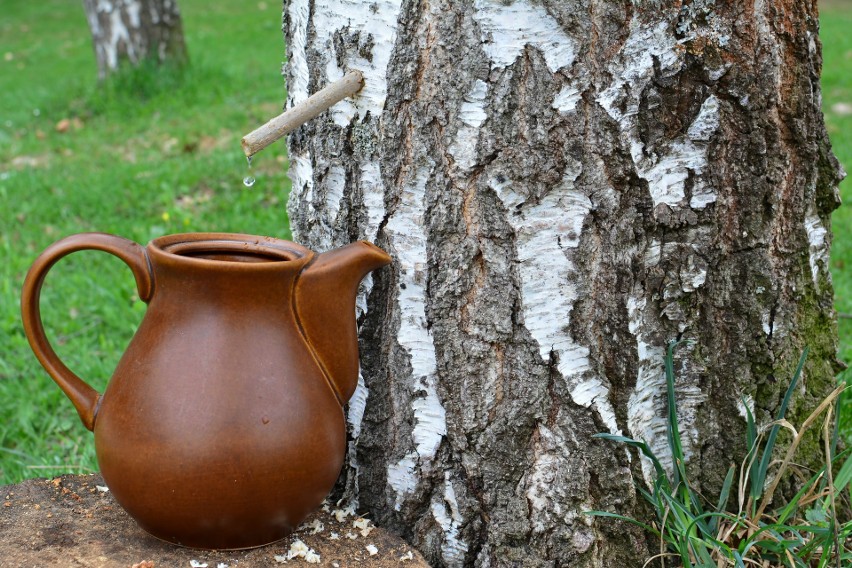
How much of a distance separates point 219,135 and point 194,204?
1325mm

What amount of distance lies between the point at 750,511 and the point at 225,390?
1.05 meters

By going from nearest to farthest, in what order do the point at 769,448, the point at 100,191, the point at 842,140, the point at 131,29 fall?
1. the point at 769,448
2. the point at 100,191
3. the point at 842,140
4. the point at 131,29

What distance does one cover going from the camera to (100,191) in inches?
194

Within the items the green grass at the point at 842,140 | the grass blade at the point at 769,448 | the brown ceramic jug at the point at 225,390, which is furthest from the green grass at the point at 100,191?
the green grass at the point at 842,140

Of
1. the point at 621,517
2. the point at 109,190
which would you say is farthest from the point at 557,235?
the point at 109,190

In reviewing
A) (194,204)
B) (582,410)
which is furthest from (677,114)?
(194,204)

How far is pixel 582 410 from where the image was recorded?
1641 millimetres

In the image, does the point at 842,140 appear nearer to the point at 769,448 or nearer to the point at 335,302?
the point at 769,448

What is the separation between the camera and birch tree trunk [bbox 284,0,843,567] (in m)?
1.54

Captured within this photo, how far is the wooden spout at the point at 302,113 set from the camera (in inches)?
58.1

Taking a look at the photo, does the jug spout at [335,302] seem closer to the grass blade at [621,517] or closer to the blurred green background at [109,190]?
the grass blade at [621,517]

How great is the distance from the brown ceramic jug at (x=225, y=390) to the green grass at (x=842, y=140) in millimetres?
1455

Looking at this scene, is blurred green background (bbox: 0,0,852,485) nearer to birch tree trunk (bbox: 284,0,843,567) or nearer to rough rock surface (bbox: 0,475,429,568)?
rough rock surface (bbox: 0,475,429,568)

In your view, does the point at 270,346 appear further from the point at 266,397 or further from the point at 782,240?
the point at 782,240
